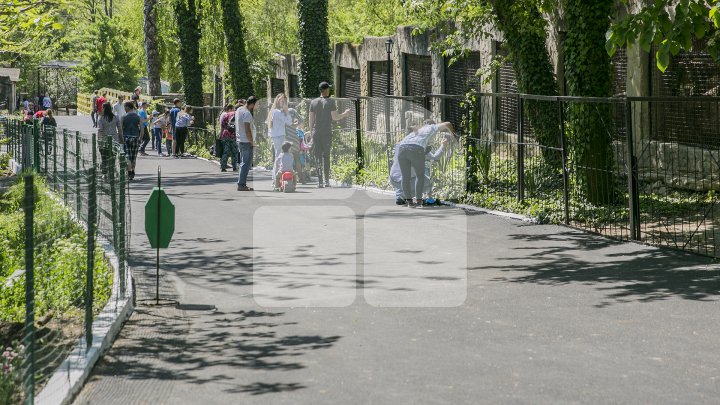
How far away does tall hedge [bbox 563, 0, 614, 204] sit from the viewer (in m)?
17.2

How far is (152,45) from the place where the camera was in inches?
1981

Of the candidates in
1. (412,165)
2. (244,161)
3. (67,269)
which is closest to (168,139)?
(244,161)

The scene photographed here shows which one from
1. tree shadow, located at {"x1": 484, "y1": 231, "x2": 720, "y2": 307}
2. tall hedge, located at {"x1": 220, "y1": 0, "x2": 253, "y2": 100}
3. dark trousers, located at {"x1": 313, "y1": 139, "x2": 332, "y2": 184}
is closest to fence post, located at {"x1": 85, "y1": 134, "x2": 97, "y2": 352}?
tree shadow, located at {"x1": 484, "y1": 231, "x2": 720, "y2": 307}

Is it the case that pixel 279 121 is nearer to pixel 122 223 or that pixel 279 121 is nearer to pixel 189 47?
pixel 122 223

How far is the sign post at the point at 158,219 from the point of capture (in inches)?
446

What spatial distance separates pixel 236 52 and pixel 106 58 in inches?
1633

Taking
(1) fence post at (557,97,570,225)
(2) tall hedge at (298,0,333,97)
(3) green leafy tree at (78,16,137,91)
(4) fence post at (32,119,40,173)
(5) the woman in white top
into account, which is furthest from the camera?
(3) green leafy tree at (78,16,137,91)

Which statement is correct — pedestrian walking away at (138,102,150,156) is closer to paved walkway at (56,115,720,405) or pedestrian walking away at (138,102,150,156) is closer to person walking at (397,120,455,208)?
person walking at (397,120,455,208)

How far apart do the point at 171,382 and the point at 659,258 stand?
23.1ft

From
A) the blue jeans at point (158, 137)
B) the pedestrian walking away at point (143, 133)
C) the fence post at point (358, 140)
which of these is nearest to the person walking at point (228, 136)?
the fence post at point (358, 140)

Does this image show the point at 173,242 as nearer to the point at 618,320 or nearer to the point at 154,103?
the point at 618,320

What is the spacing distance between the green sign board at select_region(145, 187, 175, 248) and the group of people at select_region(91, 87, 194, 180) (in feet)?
51.6

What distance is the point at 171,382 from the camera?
27.0 feet

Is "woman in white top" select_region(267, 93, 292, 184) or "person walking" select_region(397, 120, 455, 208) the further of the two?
"woman in white top" select_region(267, 93, 292, 184)
